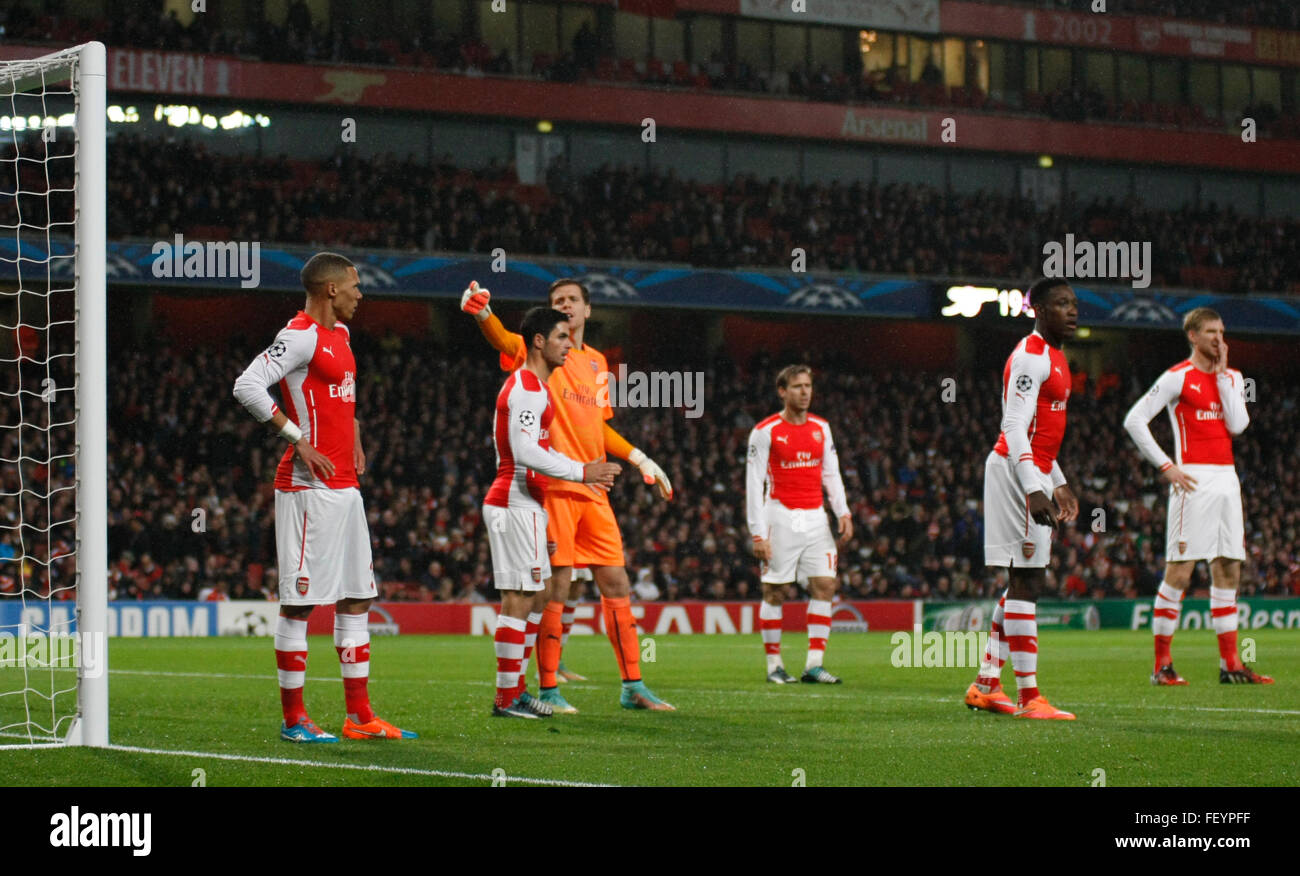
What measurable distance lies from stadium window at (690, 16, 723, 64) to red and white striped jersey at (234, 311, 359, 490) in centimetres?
2973

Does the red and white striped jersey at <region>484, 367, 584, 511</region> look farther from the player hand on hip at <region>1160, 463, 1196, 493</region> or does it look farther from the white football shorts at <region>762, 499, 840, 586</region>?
the player hand on hip at <region>1160, 463, 1196, 493</region>

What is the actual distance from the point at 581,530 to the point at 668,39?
92.4ft

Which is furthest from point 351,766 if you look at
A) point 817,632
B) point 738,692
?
point 817,632

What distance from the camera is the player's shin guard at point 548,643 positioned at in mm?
9148

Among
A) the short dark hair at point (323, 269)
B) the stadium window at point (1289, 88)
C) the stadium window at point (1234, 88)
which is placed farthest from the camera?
the stadium window at point (1289, 88)

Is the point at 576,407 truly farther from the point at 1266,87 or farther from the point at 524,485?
the point at 1266,87

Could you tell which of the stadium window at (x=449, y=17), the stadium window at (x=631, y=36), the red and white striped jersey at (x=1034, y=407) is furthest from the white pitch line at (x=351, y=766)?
the stadium window at (x=631, y=36)

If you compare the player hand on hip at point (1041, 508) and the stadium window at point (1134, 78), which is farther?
the stadium window at point (1134, 78)

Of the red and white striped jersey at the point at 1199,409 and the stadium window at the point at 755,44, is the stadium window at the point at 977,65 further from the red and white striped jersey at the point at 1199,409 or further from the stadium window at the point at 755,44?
the red and white striped jersey at the point at 1199,409

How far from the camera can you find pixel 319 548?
7.36 meters

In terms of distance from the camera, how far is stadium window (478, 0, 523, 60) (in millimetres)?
34250

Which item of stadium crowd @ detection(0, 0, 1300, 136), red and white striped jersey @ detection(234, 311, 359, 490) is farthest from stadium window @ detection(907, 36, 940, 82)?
Answer: red and white striped jersey @ detection(234, 311, 359, 490)

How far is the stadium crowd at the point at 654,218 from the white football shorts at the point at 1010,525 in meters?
21.5

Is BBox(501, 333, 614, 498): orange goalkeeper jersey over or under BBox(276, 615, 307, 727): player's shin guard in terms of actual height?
over
